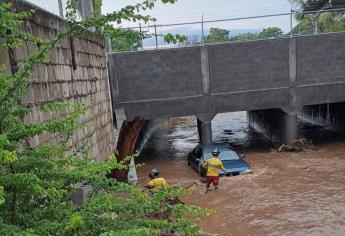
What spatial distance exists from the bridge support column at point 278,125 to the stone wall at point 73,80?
1165cm

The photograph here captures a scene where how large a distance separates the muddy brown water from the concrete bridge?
2251mm

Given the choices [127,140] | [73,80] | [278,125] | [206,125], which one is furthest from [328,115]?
[73,80]

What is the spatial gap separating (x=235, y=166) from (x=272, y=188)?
183 cm

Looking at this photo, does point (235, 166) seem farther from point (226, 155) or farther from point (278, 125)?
point (278, 125)

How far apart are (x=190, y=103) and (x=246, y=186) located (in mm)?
6018

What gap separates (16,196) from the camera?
3.16m

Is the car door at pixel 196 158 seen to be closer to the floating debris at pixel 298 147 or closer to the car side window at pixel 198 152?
the car side window at pixel 198 152

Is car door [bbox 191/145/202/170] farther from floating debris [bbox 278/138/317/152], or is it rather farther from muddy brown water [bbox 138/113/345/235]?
floating debris [bbox 278/138/317/152]

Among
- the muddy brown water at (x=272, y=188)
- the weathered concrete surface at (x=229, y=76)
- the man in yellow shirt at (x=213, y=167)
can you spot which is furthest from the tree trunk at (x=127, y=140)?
the weathered concrete surface at (x=229, y=76)

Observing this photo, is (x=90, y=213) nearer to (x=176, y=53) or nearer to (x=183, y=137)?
(x=176, y=53)

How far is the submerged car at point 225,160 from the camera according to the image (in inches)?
593

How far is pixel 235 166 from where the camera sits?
15.2 meters

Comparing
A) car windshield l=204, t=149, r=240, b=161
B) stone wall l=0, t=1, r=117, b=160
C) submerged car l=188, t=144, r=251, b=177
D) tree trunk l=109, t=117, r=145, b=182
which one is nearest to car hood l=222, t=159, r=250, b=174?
submerged car l=188, t=144, r=251, b=177

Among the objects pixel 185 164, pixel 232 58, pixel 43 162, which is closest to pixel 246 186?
pixel 185 164
